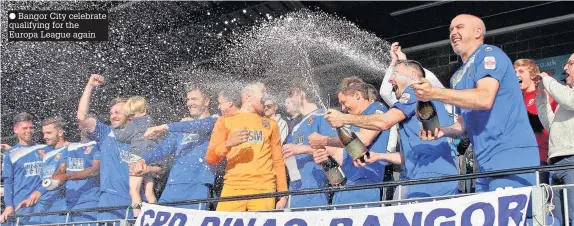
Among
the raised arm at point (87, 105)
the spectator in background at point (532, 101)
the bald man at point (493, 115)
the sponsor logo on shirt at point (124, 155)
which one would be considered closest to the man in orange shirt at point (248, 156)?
the sponsor logo on shirt at point (124, 155)

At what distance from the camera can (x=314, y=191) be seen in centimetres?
567

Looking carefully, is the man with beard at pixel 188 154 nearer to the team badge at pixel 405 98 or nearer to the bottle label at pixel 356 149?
the bottle label at pixel 356 149

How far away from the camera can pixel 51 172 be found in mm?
8805

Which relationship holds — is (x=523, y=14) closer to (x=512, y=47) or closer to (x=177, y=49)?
(x=512, y=47)

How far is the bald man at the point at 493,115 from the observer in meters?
4.93

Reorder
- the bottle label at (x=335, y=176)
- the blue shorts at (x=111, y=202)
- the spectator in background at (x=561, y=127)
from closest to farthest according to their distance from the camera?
the spectator in background at (x=561, y=127), the bottle label at (x=335, y=176), the blue shorts at (x=111, y=202)

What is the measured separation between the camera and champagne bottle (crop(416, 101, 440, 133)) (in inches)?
209

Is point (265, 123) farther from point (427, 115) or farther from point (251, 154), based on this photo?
point (427, 115)

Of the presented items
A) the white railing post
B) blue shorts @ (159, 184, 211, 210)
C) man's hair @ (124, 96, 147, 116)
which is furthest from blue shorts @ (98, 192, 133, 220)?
the white railing post

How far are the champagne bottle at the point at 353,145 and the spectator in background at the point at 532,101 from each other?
1.32 m

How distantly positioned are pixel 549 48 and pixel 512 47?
504mm

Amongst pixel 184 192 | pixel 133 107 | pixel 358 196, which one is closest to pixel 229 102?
pixel 184 192

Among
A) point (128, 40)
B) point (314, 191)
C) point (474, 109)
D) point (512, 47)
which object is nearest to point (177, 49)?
point (128, 40)
